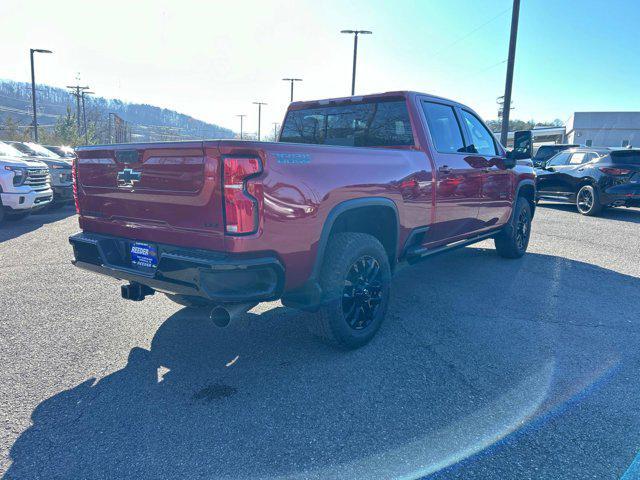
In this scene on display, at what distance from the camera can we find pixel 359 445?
2303 mm

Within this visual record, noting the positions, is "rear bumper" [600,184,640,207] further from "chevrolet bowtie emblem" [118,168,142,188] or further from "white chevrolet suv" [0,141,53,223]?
"white chevrolet suv" [0,141,53,223]

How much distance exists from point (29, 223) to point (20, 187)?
1.09 meters

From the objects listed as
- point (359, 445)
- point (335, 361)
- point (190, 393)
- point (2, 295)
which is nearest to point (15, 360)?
point (190, 393)

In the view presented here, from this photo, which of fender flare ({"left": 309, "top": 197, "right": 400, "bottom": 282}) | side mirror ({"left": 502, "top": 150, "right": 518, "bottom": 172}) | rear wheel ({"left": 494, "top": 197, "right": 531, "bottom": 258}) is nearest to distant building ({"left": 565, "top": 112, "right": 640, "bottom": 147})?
rear wheel ({"left": 494, "top": 197, "right": 531, "bottom": 258})

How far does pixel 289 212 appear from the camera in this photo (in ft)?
8.70

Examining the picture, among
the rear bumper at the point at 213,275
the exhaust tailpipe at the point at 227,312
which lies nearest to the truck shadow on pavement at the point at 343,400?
the exhaust tailpipe at the point at 227,312

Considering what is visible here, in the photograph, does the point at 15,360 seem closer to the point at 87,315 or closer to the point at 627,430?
the point at 87,315

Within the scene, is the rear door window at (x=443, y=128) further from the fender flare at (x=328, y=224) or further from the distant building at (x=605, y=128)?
the distant building at (x=605, y=128)

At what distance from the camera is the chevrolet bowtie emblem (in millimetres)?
2896

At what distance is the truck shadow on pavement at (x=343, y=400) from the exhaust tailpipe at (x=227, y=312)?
11.9 inches

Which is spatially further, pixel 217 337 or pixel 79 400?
pixel 217 337

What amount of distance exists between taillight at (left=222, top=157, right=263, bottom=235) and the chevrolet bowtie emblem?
2.57 ft

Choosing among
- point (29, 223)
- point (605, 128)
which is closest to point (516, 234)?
point (29, 223)

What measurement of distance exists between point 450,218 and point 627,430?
8.03ft
